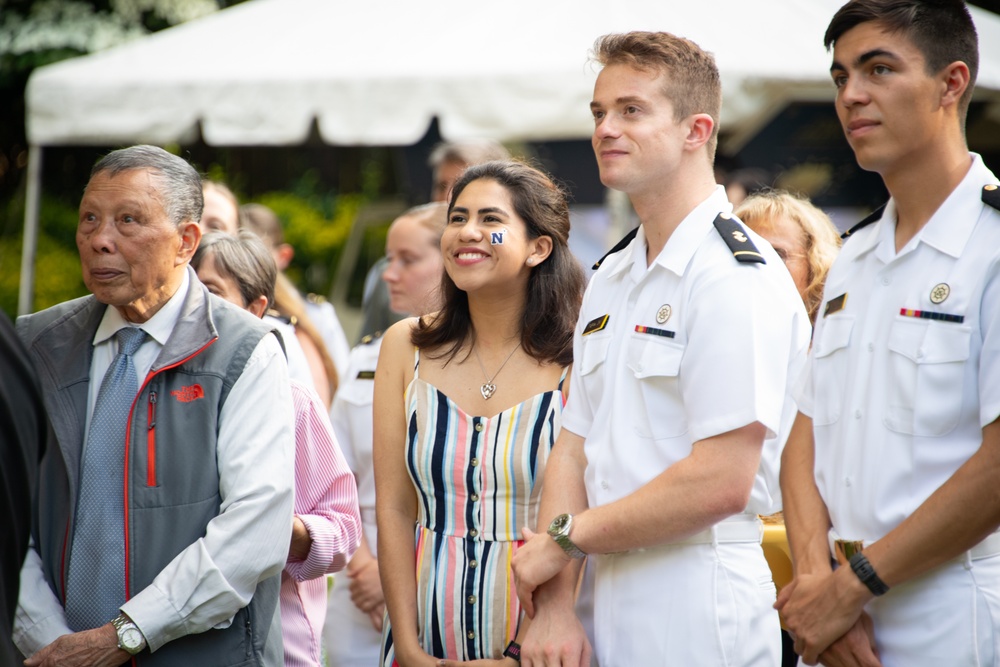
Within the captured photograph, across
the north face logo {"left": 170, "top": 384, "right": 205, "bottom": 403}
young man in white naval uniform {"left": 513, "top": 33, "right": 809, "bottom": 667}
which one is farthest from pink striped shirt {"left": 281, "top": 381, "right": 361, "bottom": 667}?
young man in white naval uniform {"left": 513, "top": 33, "right": 809, "bottom": 667}

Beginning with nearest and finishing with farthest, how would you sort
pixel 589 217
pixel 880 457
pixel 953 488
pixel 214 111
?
pixel 953 488
pixel 880 457
pixel 214 111
pixel 589 217

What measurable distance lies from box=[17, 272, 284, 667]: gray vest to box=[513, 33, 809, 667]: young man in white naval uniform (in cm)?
83

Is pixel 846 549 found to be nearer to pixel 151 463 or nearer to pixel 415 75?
pixel 151 463

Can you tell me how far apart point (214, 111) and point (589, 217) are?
2361 millimetres

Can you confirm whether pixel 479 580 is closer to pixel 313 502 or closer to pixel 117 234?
pixel 313 502

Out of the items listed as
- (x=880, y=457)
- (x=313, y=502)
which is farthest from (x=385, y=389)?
(x=880, y=457)

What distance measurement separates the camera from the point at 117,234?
9.64ft

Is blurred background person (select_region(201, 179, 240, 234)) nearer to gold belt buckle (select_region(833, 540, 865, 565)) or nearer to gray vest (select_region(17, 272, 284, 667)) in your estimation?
gray vest (select_region(17, 272, 284, 667))

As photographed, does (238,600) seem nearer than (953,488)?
No

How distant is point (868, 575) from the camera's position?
228 centimetres

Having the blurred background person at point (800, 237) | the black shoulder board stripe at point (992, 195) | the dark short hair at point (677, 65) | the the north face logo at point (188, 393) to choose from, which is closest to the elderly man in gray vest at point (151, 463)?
the the north face logo at point (188, 393)

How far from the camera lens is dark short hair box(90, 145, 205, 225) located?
299cm

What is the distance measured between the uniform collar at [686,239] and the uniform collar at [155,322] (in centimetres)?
125

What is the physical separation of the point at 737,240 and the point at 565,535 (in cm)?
78
